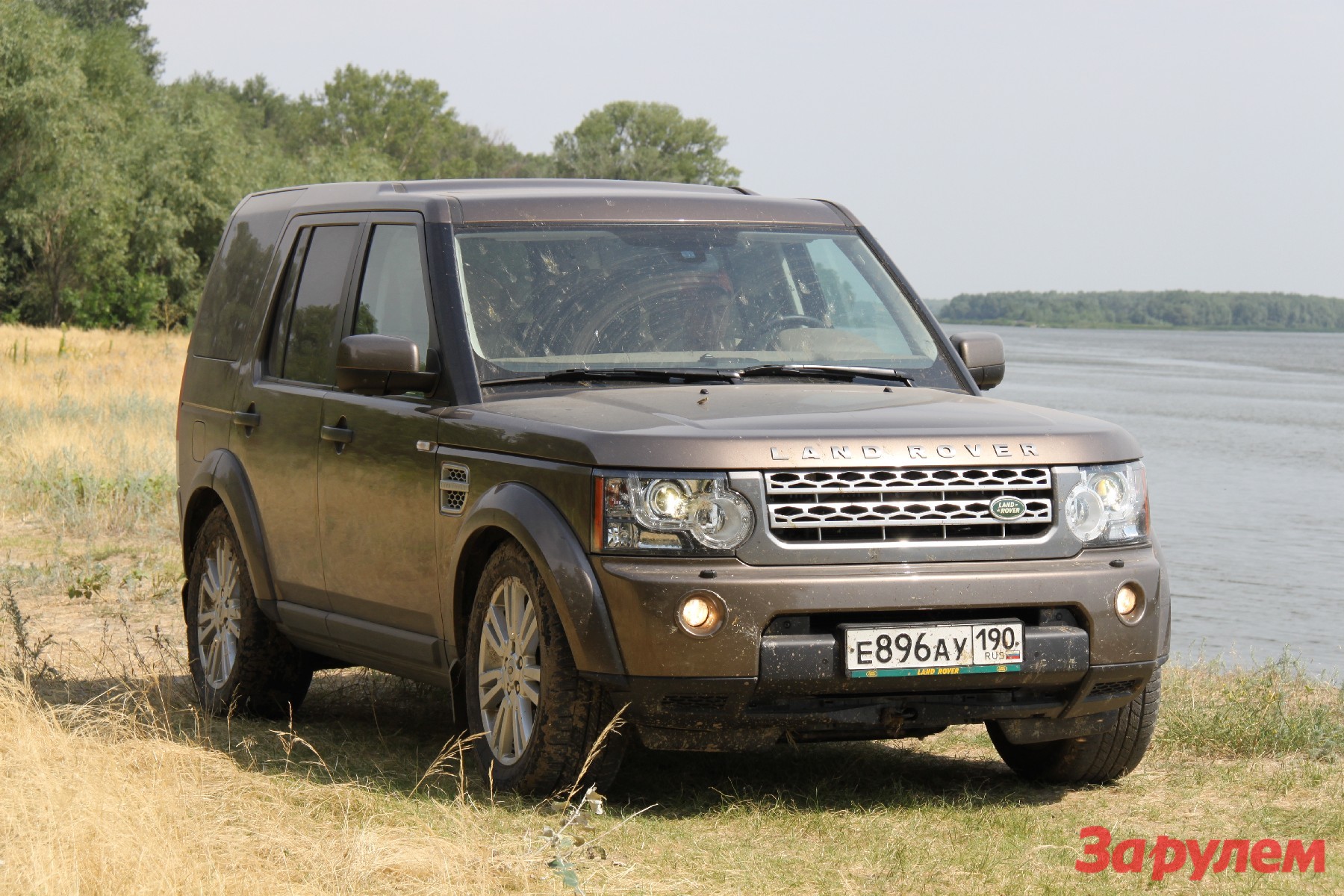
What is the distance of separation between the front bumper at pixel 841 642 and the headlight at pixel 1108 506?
0.05m

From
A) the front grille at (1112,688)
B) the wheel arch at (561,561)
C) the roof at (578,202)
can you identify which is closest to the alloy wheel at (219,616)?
the roof at (578,202)

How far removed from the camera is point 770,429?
4.94 metres

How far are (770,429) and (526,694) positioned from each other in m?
1.13

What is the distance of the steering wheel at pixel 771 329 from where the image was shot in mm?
6105

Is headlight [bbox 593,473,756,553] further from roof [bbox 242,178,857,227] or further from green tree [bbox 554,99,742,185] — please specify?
green tree [bbox 554,99,742,185]

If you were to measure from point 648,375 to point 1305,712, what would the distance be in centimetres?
320

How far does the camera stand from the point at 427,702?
7.63m

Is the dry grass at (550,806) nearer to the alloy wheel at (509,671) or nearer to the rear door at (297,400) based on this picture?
the alloy wheel at (509,671)

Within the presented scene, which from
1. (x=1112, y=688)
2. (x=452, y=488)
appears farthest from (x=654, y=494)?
(x=1112, y=688)

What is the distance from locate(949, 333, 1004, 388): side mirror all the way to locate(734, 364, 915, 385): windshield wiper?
16.3 inches

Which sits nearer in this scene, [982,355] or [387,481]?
[387,481]

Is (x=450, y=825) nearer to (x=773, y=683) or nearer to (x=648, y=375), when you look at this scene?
(x=773, y=683)

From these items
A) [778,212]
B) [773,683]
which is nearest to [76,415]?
[778,212]

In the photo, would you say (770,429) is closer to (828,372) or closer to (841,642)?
(841,642)
